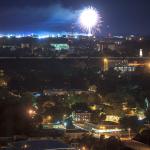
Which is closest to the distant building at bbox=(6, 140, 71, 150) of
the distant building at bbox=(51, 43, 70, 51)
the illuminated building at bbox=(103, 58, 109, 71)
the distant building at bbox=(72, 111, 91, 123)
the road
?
the road

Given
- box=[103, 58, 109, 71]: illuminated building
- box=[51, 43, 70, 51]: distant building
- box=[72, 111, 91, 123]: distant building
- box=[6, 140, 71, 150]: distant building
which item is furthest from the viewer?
box=[51, 43, 70, 51]: distant building

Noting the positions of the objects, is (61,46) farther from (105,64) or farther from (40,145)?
(40,145)

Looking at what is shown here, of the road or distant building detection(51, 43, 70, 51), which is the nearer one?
the road

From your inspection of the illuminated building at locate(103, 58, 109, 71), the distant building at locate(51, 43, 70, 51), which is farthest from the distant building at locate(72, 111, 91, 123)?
the distant building at locate(51, 43, 70, 51)

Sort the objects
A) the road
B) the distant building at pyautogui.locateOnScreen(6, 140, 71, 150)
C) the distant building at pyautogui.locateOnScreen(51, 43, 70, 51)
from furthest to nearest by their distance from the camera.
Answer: the distant building at pyautogui.locateOnScreen(51, 43, 70, 51)
the distant building at pyautogui.locateOnScreen(6, 140, 71, 150)
the road

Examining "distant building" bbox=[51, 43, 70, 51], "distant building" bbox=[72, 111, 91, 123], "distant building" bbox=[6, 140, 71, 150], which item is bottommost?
"distant building" bbox=[72, 111, 91, 123]

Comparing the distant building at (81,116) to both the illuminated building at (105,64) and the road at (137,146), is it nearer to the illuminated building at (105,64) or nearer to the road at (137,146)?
the road at (137,146)

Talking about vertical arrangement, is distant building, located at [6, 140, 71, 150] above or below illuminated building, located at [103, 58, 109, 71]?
below

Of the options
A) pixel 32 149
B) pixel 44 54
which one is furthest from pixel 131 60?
pixel 32 149

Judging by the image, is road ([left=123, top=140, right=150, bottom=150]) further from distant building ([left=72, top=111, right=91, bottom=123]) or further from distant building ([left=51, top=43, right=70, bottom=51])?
distant building ([left=51, top=43, right=70, bottom=51])

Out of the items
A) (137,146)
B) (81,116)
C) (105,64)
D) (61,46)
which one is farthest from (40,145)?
(61,46)

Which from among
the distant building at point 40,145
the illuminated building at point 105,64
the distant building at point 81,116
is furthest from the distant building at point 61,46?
the distant building at point 40,145
